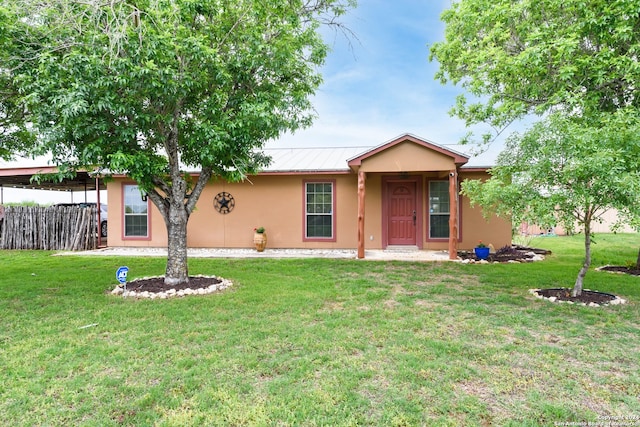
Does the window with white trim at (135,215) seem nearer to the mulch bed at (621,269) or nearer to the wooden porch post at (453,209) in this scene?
the wooden porch post at (453,209)

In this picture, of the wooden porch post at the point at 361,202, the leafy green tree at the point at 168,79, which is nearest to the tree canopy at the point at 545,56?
the wooden porch post at the point at 361,202

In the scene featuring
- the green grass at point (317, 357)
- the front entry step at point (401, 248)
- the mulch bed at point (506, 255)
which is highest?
the front entry step at point (401, 248)

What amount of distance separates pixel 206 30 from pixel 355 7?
8.18 ft

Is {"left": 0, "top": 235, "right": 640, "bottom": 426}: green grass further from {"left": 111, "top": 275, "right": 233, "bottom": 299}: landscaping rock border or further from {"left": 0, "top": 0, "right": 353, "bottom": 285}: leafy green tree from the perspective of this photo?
{"left": 0, "top": 0, "right": 353, "bottom": 285}: leafy green tree

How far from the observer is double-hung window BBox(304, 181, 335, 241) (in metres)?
10.4

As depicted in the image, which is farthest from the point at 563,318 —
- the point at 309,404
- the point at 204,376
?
the point at 204,376

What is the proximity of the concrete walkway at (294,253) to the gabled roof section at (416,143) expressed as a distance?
2366 mm

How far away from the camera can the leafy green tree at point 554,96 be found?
4219mm

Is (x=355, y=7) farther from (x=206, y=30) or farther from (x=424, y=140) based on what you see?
(x=424, y=140)

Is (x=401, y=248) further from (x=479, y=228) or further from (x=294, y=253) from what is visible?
(x=294, y=253)

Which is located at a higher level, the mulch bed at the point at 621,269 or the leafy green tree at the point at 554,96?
the leafy green tree at the point at 554,96

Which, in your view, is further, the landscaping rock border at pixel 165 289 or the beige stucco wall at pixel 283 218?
the beige stucco wall at pixel 283 218

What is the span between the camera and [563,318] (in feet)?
13.5

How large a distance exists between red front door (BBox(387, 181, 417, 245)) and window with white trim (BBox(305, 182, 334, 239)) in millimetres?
1729
